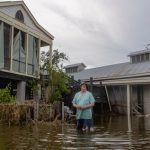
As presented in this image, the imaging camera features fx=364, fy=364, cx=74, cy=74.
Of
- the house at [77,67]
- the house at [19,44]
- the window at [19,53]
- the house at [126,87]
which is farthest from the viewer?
the house at [77,67]

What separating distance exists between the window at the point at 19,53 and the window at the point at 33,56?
675mm

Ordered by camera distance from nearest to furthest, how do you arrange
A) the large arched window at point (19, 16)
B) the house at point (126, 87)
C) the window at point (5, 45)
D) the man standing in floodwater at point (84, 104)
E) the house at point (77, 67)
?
the man standing in floodwater at point (84, 104)
the window at point (5, 45)
the large arched window at point (19, 16)
the house at point (126, 87)
the house at point (77, 67)

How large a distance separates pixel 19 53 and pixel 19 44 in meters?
0.53

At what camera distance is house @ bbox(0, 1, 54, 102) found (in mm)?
20406

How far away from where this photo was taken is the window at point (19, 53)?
835 inches

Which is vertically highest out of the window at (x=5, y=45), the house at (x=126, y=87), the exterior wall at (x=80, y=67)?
the exterior wall at (x=80, y=67)

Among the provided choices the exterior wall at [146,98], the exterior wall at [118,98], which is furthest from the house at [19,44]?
the exterior wall at [146,98]

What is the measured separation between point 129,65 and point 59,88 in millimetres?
12543

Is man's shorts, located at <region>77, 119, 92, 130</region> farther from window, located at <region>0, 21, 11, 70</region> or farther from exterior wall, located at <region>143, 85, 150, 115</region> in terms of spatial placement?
exterior wall, located at <region>143, 85, 150, 115</region>

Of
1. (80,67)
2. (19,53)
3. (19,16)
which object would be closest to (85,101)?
(19,53)

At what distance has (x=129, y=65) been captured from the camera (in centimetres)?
3148

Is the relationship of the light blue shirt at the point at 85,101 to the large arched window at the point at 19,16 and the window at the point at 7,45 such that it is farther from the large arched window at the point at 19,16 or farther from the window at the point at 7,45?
the large arched window at the point at 19,16

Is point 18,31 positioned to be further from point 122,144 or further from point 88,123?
point 122,144

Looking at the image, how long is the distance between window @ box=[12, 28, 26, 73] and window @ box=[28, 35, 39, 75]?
2.21ft
